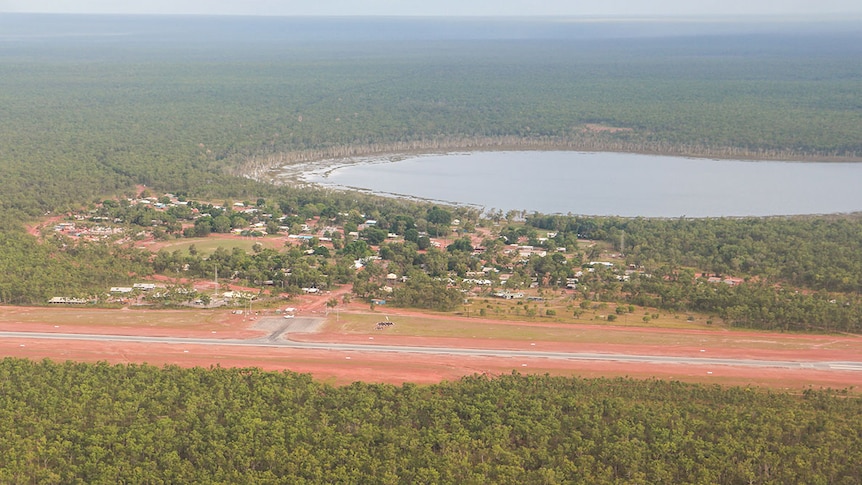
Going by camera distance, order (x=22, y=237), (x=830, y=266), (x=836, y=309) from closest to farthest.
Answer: (x=836, y=309) < (x=830, y=266) < (x=22, y=237)

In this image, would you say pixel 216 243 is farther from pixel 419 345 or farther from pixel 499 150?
pixel 499 150

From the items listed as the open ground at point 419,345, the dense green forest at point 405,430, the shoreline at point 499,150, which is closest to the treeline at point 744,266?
the open ground at point 419,345

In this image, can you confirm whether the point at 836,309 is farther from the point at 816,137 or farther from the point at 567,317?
the point at 816,137

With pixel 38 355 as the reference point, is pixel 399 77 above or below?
above

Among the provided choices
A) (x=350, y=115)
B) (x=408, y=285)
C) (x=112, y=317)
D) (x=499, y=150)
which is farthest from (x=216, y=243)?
(x=350, y=115)

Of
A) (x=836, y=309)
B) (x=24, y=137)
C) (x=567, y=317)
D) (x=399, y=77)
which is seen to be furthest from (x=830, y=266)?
(x=399, y=77)

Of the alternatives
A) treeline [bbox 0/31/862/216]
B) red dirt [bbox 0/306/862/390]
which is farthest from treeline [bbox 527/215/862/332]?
treeline [bbox 0/31/862/216]

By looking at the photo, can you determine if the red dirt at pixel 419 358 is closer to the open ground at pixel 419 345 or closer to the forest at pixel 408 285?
the open ground at pixel 419 345
